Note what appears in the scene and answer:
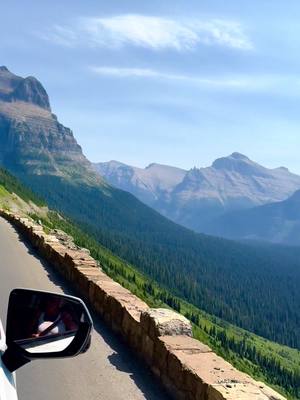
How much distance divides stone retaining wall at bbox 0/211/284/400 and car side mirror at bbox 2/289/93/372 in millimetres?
3854

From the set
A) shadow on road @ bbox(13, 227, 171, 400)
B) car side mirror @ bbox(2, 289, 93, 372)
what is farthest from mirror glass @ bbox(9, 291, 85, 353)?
shadow on road @ bbox(13, 227, 171, 400)

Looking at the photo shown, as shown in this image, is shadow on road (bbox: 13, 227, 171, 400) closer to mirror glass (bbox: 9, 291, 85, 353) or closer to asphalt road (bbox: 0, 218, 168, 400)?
asphalt road (bbox: 0, 218, 168, 400)

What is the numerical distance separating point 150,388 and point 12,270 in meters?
10.9

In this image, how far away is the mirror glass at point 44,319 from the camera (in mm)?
3523

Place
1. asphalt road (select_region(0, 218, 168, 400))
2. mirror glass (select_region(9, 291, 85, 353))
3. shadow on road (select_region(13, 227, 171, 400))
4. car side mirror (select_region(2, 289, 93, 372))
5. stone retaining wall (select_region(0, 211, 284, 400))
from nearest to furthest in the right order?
car side mirror (select_region(2, 289, 93, 372))
mirror glass (select_region(9, 291, 85, 353))
stone retaining wall (select_region(0, 211, 284, 400))
asphalt road (select_region(0, 218, 168, 400))
shadow on road (select_region(13, 227, 171, 400))

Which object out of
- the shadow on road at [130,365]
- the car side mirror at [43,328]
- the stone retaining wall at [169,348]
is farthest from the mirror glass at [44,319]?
the shadow on road at [130,365]

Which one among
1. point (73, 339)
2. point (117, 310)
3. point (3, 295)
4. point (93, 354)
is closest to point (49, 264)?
point (3, 295)

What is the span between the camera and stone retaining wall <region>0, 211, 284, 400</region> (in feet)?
24.0

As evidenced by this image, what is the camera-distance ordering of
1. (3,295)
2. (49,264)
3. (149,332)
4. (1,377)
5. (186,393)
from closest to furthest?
(1,377), (186,393), (149,332), (3,295), (49,264)

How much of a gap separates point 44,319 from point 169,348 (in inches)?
222

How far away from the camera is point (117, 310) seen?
39.0 ft

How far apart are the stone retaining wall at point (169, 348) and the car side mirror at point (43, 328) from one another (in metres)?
3.85

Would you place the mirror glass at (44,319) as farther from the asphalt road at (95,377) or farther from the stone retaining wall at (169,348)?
the asphalt road at (95,377)

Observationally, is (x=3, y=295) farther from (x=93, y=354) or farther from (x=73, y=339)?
(x=73, y=339)
